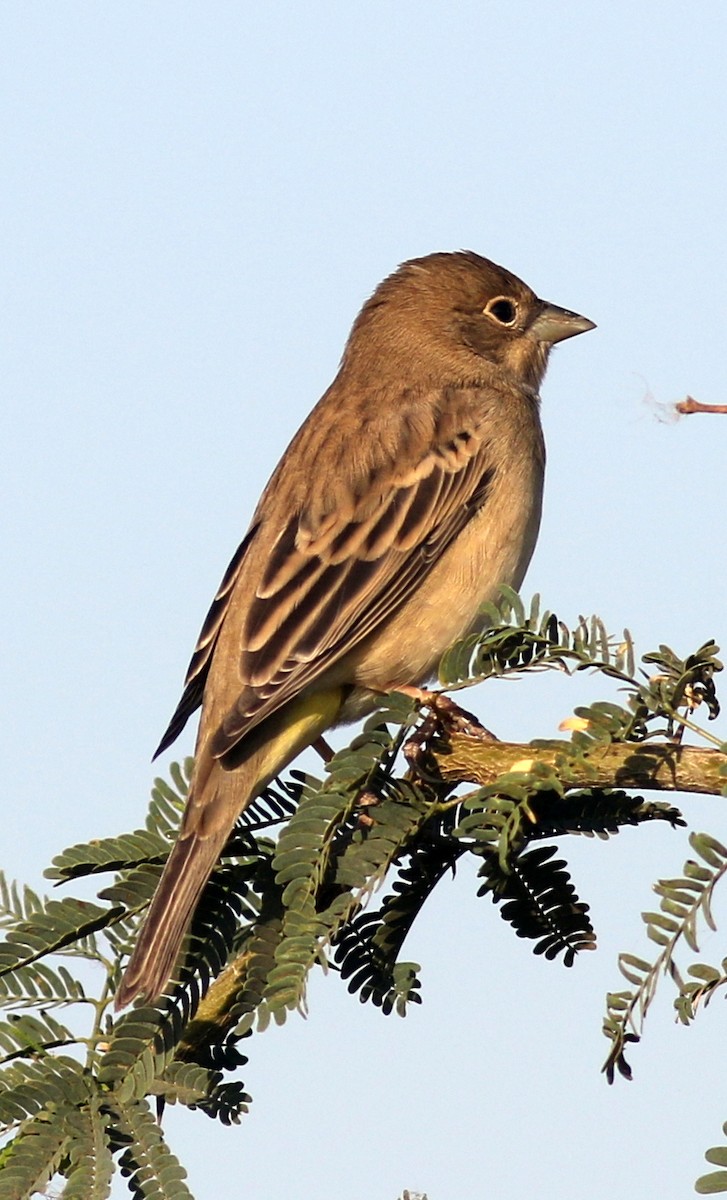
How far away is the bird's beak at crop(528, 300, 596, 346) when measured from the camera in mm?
7727

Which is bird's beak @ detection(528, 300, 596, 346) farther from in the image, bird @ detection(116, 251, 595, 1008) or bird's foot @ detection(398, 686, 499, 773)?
bird's foot @ detection(398, 686, 499, 773)

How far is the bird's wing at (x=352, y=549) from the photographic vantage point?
17.9 feet

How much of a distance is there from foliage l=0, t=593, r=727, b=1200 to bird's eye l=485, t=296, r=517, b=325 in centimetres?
381

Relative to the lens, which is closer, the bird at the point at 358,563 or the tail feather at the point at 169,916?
the tail feather at the point at 169,916

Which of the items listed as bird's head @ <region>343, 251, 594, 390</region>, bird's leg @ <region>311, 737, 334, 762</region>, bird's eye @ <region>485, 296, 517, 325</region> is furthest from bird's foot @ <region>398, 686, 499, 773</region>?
bird's eye @ <region>485, 296, 517, 325</region>

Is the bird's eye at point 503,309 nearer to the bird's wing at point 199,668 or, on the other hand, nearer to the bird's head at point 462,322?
the bird's head at point 462,322

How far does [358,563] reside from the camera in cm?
590

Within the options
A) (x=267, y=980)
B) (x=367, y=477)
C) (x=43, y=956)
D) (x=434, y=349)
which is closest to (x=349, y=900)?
(x=267, y=980)

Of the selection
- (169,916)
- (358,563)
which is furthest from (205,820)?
(358,563)

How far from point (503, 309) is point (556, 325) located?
0.87 feet

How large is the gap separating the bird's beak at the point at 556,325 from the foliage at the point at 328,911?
3.76 m

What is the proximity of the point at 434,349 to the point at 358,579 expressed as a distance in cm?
199

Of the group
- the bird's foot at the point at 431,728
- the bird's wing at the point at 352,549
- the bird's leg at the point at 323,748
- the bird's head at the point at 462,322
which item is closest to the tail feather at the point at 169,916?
the bird's foot at the point at 431,728

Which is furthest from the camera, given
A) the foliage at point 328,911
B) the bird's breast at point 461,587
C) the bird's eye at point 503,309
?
the bird's eye at point 503,309
